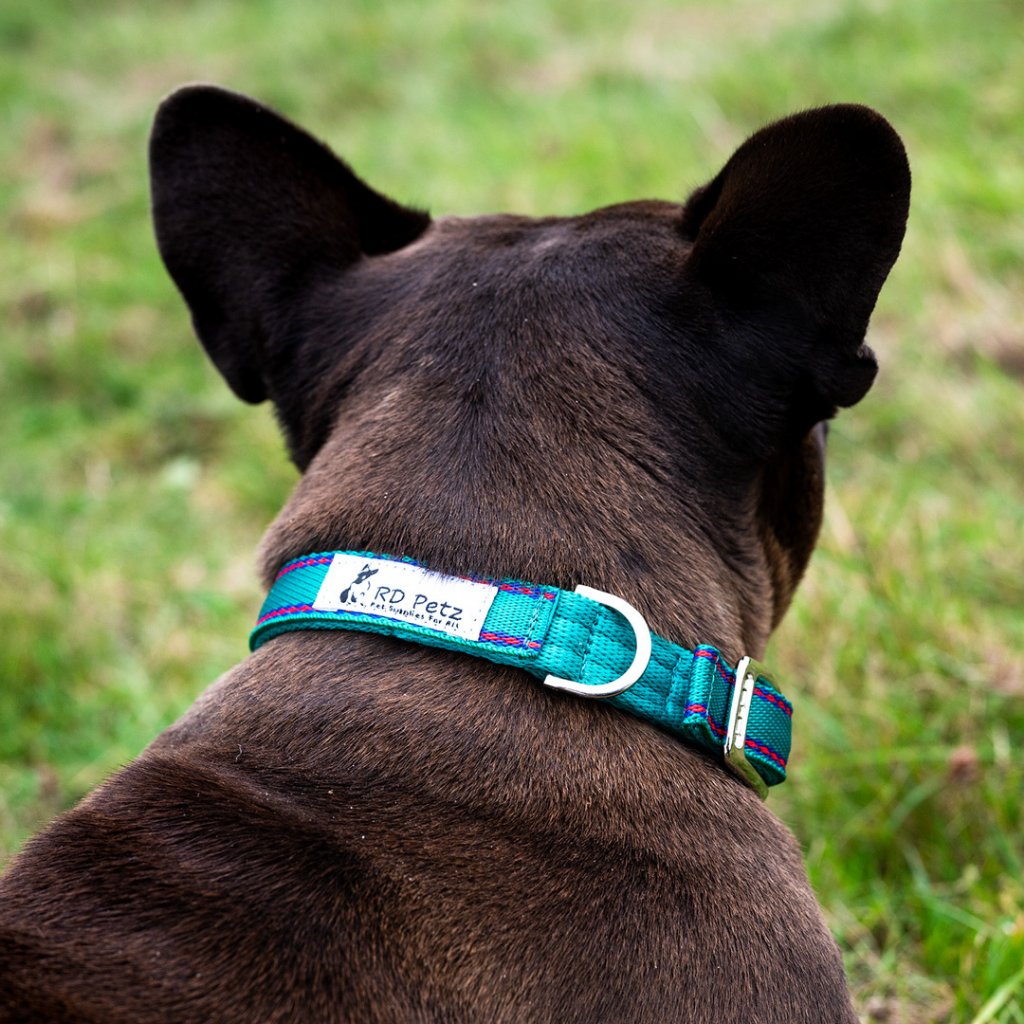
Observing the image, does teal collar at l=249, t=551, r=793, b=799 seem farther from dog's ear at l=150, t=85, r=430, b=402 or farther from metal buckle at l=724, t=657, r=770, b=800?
dog's ear at l=150, t=85, r=430, b=402

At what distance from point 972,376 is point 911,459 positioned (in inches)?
21.6

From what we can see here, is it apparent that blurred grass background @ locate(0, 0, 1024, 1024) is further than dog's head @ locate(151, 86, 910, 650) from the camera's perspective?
Yes

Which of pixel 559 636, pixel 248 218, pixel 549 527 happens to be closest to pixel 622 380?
pixel 549 527

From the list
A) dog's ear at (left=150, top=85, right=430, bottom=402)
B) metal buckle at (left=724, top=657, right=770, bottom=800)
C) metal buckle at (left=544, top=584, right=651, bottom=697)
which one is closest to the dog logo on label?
metal buckle at (left=544, top=584, right=651, bottom=697)

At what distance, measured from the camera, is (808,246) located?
180cm

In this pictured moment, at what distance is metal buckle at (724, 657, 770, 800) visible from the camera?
1.76 meters

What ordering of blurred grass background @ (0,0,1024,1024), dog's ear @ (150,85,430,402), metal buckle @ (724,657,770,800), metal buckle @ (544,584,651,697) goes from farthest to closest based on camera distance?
blurred grass background @ (0,0,1024,1024) < dog's ear @ (150,85,430,402) < metal buckle @ (724,657,770,800) < metal buckle @ (544,584,651,697)

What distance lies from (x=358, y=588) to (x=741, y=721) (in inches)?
21.3

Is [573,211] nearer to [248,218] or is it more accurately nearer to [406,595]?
[248,218]

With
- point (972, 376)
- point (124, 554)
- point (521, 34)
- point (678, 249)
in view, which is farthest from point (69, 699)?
point (521, 34)

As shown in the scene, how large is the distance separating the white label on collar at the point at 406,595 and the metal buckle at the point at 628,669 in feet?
0.38

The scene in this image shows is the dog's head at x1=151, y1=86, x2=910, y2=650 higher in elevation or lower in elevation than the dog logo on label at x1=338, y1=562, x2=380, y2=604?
higher

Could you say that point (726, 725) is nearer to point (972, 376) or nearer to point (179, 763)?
point (179, 763)

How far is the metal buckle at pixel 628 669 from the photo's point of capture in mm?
1637
